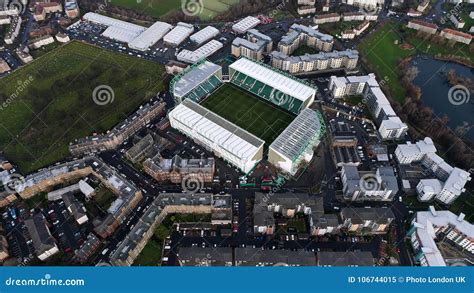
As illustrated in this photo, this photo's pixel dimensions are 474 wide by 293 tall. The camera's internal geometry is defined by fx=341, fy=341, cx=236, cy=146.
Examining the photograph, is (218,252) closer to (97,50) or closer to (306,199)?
(306,199)

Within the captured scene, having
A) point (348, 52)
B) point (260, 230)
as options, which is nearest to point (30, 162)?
point (260, 230)

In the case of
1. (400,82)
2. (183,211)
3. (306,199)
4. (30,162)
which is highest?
(400,82)

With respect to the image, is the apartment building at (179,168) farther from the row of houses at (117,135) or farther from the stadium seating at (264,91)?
the stadium seating at (264,91)

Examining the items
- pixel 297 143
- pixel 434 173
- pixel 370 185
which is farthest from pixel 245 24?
pixel 434 173

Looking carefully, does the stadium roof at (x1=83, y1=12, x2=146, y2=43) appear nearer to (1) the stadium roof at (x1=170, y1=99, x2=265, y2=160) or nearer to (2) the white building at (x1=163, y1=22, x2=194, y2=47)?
(2) the white building at (x1=163, y1=22, x2=194, y2=47)

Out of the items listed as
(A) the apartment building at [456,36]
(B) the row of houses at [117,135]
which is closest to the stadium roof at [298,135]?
(B) the row of houses at [117,135]
